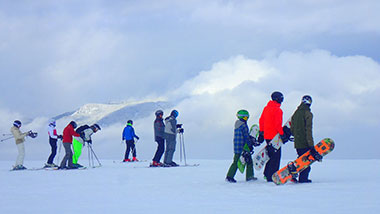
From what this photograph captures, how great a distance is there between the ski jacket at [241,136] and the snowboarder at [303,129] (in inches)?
42.6

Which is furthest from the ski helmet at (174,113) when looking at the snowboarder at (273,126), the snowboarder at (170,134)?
the snowboarder at (273,126)

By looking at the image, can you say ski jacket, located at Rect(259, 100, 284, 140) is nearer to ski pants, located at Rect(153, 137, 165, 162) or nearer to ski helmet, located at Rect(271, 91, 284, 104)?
ski helmet, located at Rect(271, 91, 284, 104)

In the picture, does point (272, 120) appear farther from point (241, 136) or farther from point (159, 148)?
point (159, 148)

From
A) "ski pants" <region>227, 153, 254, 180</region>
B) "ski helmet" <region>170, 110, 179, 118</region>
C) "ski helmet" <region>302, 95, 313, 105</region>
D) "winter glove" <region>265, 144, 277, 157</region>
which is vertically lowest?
"ski pants" <region>227, 153, 254, 180</region>

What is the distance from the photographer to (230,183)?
35.8ft

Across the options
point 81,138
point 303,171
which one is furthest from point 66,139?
point 303,171

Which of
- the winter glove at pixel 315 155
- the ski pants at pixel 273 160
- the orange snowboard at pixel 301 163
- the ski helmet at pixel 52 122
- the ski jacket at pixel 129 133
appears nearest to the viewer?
the winter glove at pixel 315 155

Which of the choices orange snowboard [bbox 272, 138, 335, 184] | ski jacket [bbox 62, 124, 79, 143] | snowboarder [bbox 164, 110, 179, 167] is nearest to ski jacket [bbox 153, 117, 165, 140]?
snowboarder [bbox 164, 110, 179, 167]

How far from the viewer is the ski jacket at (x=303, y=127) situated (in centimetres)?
1021

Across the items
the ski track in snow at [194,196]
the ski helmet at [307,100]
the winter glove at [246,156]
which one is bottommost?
the ski track in snow at [194,196]

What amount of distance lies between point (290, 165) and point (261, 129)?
3.97ft

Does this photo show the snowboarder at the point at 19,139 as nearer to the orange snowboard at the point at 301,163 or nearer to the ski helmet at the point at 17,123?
the ski helmet at the point at 17,123

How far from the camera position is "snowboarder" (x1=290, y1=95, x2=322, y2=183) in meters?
10.2

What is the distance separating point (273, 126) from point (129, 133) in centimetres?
1256
